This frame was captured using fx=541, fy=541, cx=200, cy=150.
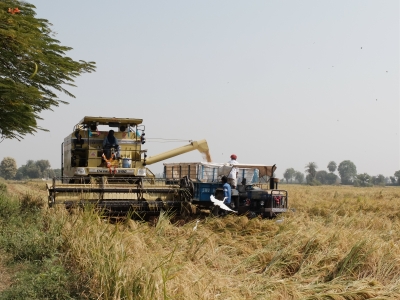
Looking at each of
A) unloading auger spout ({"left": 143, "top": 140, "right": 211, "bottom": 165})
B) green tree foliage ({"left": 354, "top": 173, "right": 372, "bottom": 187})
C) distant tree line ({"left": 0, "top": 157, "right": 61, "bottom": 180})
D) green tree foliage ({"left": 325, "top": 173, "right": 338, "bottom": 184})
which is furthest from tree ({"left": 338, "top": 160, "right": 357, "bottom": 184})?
unloading auger spout ({"left": 143, "top": 140, "right": 211, "bottom": 165})

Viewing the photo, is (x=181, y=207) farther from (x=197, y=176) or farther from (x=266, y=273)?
(x=266, y=273)

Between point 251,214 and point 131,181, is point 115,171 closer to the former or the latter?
point 131,181

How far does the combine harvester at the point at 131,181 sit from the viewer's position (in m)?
13.4

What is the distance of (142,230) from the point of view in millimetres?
9414

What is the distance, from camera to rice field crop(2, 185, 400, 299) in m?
6.00

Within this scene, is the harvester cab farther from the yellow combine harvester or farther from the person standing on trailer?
the person standing on trailer

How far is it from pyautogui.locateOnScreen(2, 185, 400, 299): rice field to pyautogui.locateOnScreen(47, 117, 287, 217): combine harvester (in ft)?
6.57

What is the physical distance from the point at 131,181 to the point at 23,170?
540ft

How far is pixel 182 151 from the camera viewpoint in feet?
62.0

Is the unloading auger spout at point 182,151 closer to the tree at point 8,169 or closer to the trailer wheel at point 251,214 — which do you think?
the trailer wheel at point 251,214

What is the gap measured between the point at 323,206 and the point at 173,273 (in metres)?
12.8

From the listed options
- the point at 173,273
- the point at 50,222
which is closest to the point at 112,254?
the point at 173,273

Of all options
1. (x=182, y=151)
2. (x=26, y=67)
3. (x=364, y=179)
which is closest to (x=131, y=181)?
(x=182, y=151)

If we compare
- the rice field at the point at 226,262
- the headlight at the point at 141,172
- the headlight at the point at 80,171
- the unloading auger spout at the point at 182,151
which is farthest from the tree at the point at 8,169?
the rice field at the point at 226,262
